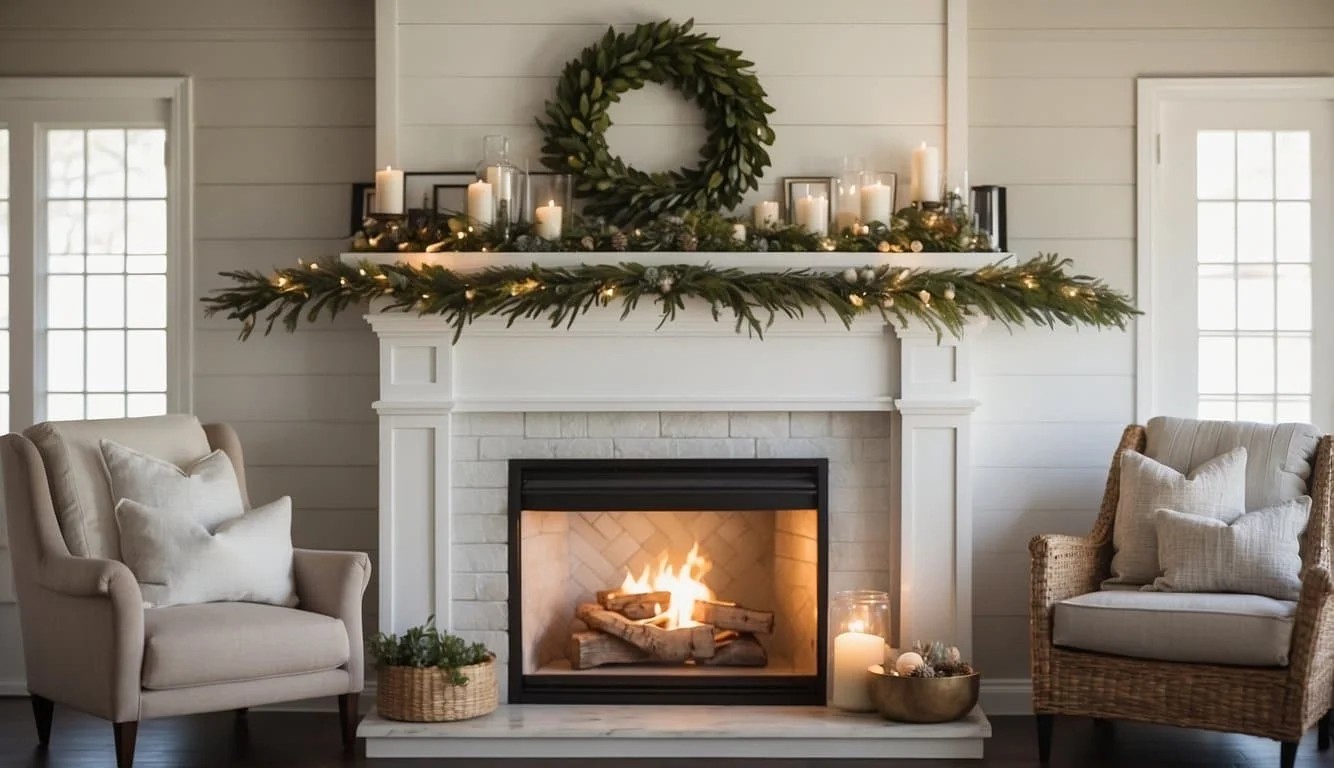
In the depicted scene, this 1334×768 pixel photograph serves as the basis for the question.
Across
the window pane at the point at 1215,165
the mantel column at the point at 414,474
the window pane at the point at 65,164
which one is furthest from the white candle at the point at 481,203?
the window pane at the point at 1215,165

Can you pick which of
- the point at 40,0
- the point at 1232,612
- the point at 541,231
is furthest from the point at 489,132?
the point at 1232,612

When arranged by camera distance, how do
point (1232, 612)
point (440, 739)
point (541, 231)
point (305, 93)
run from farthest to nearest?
point (305, 93) → point (541, 231) → point (440, 739) → point (1232, 612)

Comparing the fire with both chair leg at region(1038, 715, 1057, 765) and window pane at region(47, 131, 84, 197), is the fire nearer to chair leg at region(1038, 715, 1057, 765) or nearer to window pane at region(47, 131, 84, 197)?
chair leg at region(1038, 715, 1057, 765)

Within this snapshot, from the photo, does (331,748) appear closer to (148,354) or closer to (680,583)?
(680,583)

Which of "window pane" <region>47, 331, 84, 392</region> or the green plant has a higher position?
"window pane" <region>47, 331, 84, 392</region>

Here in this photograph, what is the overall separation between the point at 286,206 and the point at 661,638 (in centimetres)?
196

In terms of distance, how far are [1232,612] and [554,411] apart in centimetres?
206

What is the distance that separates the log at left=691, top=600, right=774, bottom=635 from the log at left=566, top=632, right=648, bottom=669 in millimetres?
262

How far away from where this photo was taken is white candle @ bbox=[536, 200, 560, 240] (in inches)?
167

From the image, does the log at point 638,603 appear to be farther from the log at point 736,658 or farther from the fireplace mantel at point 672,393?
the fireplace mantel at point 672,393

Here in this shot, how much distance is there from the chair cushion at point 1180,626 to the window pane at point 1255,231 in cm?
150

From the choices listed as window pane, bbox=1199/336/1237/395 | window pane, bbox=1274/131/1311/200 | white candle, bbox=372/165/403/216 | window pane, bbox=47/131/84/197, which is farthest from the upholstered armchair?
window pane, bbox=1274/131/1311/200

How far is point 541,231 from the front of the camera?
4.25 meters

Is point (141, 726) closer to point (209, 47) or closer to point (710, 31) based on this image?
point (209, 47)
